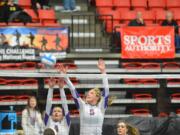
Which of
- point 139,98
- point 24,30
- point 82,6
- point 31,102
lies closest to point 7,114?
point 31,102

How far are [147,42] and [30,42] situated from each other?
107 inches

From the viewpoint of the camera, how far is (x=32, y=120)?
31.9 ft

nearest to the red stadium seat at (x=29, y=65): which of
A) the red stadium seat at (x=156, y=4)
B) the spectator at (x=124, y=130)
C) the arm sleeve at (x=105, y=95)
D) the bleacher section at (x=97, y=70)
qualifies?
the bleacher section at (x=97, y=70)

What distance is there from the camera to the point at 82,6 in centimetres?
1689

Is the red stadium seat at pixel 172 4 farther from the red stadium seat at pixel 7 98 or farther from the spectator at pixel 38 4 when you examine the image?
the red stadium seat at pixel 7 98

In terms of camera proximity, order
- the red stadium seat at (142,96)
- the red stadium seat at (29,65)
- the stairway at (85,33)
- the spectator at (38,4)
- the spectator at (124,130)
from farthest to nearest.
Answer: the spectator at (38,4) → the stairway at (85,33) → the red stadium seat at (142,96) → the red stadium seat at (29,65) → the spectator at (124,130)

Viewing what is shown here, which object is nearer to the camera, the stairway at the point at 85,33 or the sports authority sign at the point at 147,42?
the sports authority sign at the point at 147,42

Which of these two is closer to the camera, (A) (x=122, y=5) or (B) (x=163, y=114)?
(B) (x=163, y=114)

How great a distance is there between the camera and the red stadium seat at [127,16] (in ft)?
52.1

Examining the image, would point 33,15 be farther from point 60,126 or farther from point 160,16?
point 60,126

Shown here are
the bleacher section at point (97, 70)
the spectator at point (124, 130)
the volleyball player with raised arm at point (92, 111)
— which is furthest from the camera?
the bleacher section at point (97, 70)

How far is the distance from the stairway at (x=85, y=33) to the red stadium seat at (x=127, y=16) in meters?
0.69

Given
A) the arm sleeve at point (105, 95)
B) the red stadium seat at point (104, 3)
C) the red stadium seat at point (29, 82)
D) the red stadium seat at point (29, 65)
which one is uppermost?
the red stadium seat at point (104, 3)

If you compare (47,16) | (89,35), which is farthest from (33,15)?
(89,35)
